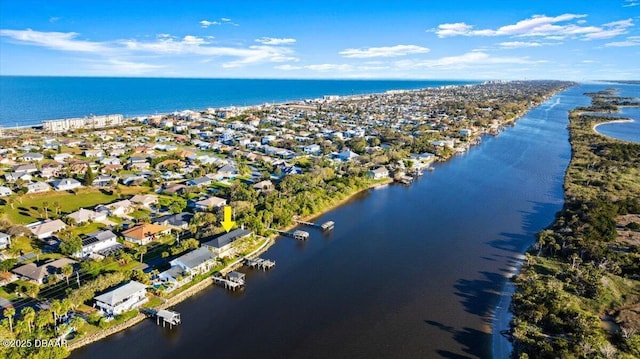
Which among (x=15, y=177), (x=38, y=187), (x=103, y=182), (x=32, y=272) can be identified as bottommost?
(x=32, y=272)

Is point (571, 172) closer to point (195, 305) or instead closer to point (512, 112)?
point (195, 305)

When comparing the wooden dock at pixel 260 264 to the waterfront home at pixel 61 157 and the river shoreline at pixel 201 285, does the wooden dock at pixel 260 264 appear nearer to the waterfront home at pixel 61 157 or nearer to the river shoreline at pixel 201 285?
the river shoreline at pixel 201 285

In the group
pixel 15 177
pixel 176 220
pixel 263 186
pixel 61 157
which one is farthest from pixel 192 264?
pixel 61 157

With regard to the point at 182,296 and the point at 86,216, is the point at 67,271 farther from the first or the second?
the point at 86,216

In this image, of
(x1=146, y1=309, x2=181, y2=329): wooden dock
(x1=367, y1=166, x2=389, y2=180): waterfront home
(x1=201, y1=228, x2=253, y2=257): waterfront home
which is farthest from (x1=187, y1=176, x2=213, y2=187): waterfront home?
(x1=146, y1=309, x2=181, y2=329): wooden dock

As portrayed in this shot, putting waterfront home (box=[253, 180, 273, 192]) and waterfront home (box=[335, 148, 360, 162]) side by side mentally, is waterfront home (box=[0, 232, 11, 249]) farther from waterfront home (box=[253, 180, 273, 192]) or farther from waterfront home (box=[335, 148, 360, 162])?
waterfront home (box=[335, 148, 360, 162])

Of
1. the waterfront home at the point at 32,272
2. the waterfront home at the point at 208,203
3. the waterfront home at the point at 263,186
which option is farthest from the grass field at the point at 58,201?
the waterfront home at the point at 263,186

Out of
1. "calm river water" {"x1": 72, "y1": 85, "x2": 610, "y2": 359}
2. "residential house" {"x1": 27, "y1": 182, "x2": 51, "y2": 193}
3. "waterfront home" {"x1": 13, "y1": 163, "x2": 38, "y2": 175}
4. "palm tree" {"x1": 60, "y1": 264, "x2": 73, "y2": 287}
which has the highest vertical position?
"waterfront home" {"x1": 13, "y1": 163, "x2": 38, "y2": 175}
